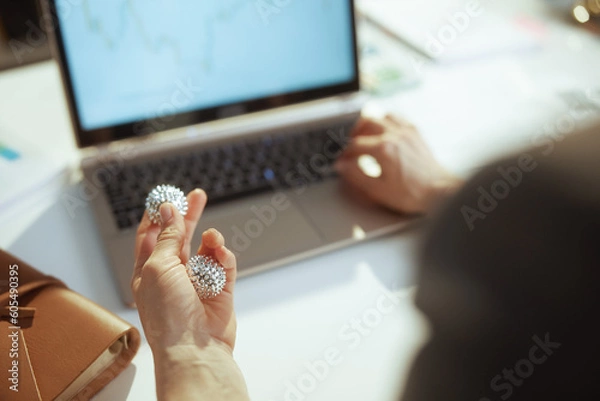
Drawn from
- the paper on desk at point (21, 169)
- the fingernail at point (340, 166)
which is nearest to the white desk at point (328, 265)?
the paper on desk at point (21, 169)

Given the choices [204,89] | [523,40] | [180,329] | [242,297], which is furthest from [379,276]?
[523,40]

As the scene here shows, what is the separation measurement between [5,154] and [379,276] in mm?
543

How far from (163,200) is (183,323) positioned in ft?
0.46

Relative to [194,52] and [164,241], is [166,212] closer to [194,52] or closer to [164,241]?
[164,241]

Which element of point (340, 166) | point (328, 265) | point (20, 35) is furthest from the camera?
point (20, 35)

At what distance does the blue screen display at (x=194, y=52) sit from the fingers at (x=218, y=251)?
0.33 meters

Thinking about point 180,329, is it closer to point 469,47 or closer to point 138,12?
point 138,12

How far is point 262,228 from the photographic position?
68 centimetres

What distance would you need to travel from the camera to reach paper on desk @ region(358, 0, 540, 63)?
104cm

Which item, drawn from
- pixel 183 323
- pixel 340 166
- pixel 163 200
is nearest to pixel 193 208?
pixel 163 200

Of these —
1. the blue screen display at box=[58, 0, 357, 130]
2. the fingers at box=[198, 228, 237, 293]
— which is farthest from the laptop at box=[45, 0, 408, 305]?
the fingers at box=[198, 228, 237, 293]

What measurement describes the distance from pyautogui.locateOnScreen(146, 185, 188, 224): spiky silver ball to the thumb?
3cm

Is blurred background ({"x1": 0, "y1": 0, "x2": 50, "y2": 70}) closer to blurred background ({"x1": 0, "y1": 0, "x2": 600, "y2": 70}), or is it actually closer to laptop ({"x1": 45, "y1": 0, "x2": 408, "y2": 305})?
blurred background ({"x1": 0, "y1": 0, "x2": 600, "y2": 70})

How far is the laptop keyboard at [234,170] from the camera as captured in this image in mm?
707
